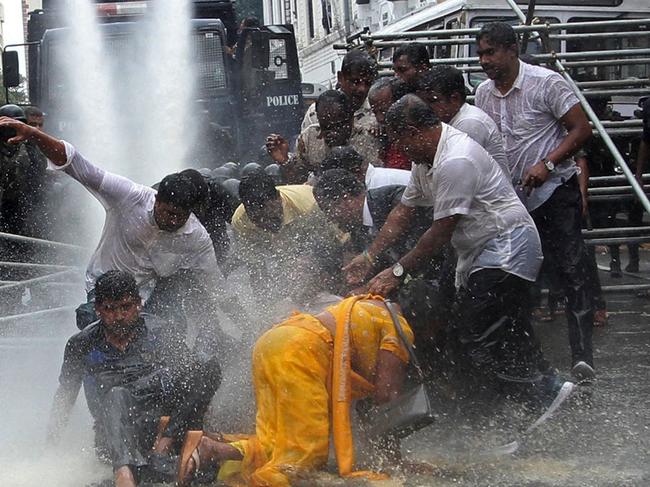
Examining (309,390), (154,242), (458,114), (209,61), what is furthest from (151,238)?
(209,61)

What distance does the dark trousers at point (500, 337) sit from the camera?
506 cm

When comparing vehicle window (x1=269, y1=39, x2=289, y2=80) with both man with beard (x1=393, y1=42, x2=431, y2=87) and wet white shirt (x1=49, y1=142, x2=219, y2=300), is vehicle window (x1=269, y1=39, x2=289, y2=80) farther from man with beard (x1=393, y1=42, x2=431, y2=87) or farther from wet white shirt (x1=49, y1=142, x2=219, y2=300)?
wet white shirt (x1=49, y1=142, x2=219, y2=300)

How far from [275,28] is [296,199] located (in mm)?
5765

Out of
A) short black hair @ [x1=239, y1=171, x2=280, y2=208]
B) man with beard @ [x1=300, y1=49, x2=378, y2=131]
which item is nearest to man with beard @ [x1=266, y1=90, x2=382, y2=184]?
man with beard @ [x1=300, y1=49, x2=378, y2=131]

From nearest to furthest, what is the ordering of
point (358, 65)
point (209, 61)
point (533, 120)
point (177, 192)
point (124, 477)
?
1. point (124, 477)
2. point (177, 192)
3. point (533, 120)
4. point (358, 65)
5. point (209, 61)

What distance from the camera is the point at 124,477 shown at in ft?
14.5

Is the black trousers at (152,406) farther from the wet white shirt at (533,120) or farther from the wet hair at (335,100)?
the wet hair at (335,100)

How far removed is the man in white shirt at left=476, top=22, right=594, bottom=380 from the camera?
18.8 feet

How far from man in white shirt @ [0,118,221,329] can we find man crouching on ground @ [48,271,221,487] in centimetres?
50

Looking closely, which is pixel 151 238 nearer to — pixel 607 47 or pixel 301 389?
pixel 301 389

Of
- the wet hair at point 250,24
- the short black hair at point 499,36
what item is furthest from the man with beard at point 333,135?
the wet hair at point 250,24

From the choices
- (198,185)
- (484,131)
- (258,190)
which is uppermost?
(484,131)

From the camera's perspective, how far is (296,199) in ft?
20.1

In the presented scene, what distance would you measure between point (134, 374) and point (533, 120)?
2.53 meters
